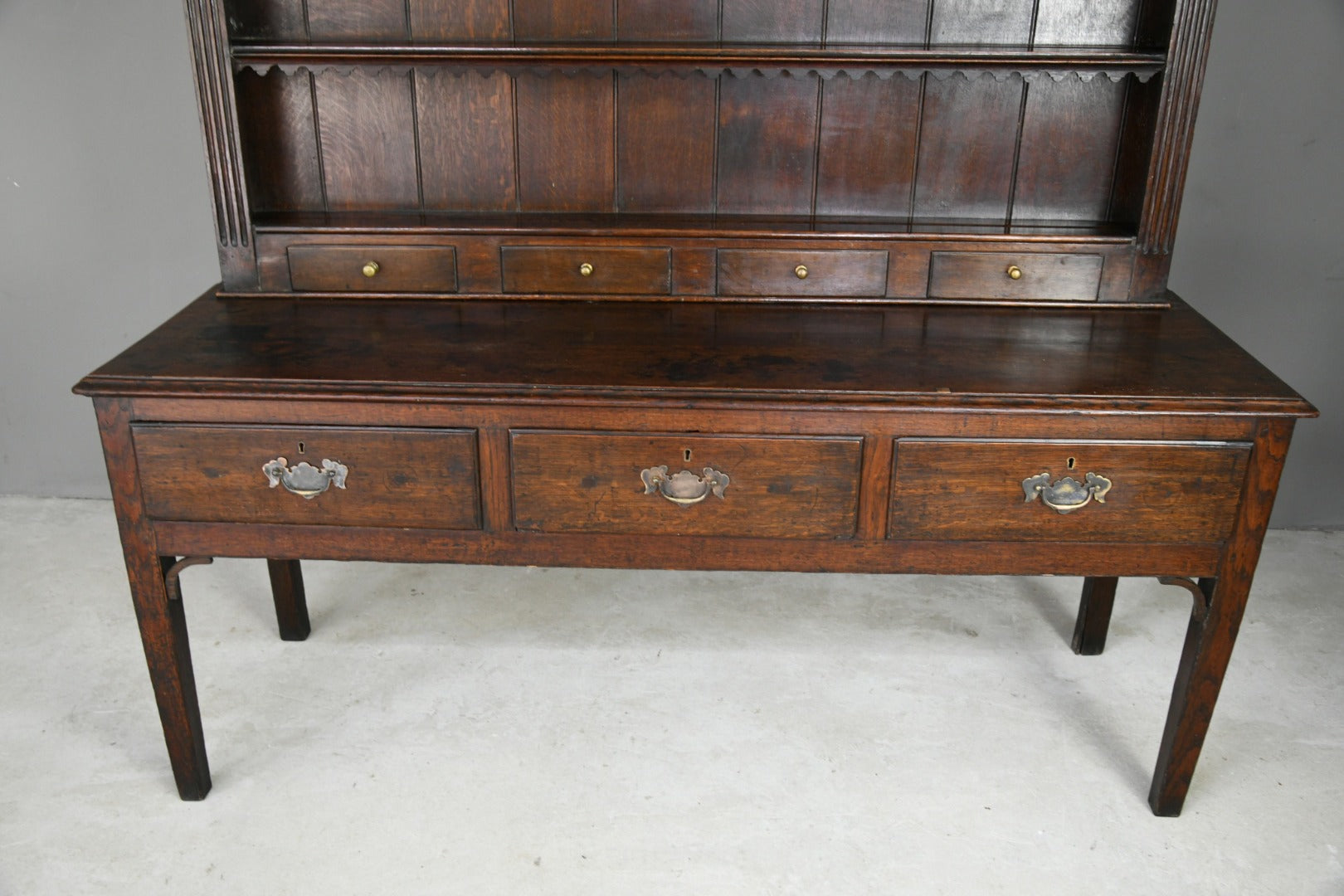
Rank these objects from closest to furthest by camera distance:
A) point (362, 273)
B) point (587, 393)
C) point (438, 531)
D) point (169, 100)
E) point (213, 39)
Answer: point (587, 393) → point (438, 531) → point (213, 39) → point (362, 273) → point (169, 100)

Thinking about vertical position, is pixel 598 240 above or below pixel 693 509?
above

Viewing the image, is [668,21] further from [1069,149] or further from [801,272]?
[1069,149]

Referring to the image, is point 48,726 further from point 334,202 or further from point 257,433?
point 334,202

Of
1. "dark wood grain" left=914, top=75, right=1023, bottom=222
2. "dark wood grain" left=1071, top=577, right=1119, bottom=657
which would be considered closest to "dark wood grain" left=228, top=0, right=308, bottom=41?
"dark wood grain" left=914, top=75, right=1023, bottom=222

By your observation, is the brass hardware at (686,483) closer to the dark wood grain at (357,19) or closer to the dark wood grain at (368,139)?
the dark wood grain at (368,139)

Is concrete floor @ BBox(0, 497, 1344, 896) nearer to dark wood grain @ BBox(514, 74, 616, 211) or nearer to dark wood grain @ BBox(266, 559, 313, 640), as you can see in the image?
dark wood grain @ BBox(266, 559, 313, 640)

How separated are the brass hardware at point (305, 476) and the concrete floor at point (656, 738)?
0.76 metres

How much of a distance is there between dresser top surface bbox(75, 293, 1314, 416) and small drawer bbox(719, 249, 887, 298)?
5 cm

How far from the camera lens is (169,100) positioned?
10.5ft

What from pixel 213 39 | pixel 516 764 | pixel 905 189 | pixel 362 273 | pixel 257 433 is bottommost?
pixel 516 764

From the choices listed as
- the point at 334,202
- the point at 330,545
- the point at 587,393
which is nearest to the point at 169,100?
the point at 334,202

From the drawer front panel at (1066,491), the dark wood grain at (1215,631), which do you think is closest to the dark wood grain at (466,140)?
the drawer front panel at (1066,491)

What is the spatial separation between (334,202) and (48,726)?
146cm

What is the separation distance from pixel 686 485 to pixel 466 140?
1160 millimetres
